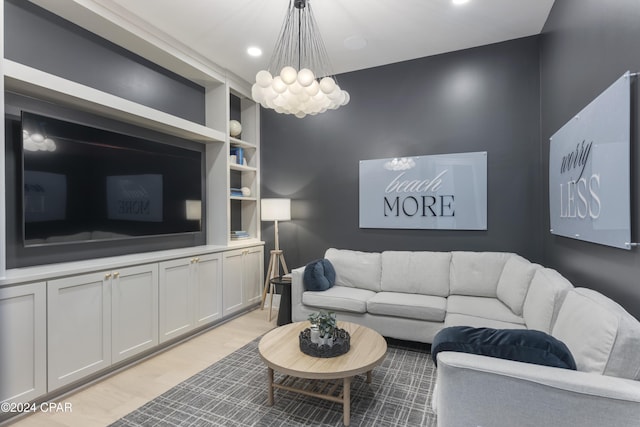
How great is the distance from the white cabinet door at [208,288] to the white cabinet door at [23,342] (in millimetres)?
1349

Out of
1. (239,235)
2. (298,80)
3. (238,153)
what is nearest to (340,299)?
(239,235)

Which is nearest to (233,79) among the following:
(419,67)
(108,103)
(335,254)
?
(108,103)

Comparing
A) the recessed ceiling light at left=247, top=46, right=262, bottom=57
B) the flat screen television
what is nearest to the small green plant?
the flat screen television

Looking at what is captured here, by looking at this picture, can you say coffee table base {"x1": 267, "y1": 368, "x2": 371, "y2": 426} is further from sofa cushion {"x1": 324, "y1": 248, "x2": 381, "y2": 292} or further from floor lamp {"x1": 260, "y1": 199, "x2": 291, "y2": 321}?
floor lamp {"x1": 260, "y1": 199, "x2": 291, "y2": 321}

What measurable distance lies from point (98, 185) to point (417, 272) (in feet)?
10.3

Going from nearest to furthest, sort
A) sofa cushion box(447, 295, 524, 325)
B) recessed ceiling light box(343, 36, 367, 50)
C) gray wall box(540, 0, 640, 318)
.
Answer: gray wall box(540, 0, 640, 318)
sofa cushion box(447, 295, 524, 325)
recessed ceiling light box(343, 36, 367, 50)

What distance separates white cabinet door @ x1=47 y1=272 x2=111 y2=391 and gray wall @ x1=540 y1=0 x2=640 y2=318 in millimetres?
3397

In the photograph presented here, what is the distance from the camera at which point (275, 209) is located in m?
4.02

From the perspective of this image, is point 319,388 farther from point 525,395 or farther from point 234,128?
point 234,128

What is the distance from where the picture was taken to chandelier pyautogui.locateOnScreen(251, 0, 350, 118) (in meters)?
2.29

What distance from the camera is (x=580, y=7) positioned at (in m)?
2.16

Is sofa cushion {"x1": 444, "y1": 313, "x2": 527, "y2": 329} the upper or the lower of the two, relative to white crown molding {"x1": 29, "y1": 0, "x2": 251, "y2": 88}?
lower

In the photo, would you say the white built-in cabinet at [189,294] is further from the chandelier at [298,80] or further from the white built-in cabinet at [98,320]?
the chandelier at [298,80]

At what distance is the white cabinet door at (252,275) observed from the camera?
162 inches
